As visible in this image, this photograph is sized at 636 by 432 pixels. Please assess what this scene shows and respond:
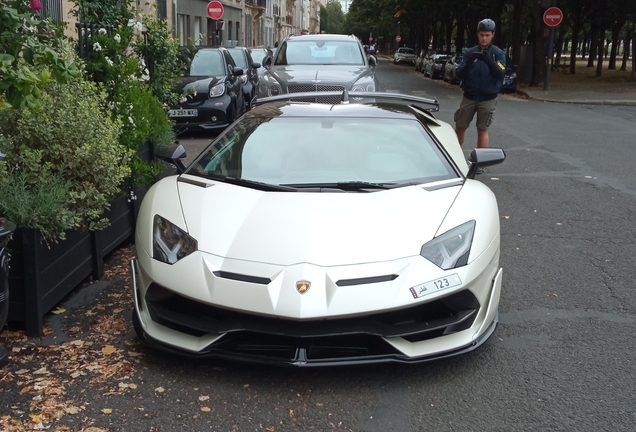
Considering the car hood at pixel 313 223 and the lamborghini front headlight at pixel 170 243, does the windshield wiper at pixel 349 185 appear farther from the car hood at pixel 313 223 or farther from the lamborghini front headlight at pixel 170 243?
the lamborghini front headlight at pixel 170 243

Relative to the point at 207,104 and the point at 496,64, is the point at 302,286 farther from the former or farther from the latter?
the point at 207,104

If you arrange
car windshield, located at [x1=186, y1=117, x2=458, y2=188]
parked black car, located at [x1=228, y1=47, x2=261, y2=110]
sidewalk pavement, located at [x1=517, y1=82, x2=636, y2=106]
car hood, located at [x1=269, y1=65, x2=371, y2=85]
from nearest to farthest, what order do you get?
car windshield, located at [x1=186, y1=117, x2=458, y2=188]
car hood, located at [x1=269, y1=65, x2=371, y2=85]
parked black car, located at [x1=228, y1=47, x2=261, y2=110]
sidewalk pavement, located at [x1=517, y1=82, x2=636, y2=106]

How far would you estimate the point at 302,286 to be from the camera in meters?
3.62

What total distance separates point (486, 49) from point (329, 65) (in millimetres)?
3898

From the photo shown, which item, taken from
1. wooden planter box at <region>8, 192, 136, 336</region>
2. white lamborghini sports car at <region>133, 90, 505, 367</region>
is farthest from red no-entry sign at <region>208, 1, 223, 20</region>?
white lamborghini sports car at <region>133, 90, 505, 367</region>

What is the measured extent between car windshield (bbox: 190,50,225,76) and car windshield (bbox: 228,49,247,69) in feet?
8.69

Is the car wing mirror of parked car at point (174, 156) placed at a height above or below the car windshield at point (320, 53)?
below

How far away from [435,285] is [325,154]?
1537 millimetres

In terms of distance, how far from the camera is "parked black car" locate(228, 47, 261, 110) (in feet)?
51.9

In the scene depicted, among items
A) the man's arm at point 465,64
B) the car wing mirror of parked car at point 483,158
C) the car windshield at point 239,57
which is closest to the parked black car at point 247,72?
the car windshield at point 239,57

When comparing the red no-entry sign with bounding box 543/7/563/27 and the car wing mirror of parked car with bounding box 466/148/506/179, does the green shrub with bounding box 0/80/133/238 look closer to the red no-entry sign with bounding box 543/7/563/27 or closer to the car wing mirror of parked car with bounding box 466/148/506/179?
the car wing mirror of parked car with bounding box 466/148/506/179

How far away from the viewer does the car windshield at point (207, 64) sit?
14.4m

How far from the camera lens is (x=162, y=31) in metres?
7.88

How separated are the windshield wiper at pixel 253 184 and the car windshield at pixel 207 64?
10.1 metres
